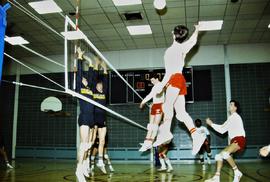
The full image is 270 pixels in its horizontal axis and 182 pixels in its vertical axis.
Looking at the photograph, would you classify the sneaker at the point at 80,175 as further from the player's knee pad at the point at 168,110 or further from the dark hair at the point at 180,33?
the dark hair at the point at 180,33

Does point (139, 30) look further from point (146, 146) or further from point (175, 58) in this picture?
point (175, 58)

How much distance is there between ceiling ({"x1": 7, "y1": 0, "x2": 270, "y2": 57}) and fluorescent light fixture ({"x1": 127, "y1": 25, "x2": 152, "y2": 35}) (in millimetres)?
187

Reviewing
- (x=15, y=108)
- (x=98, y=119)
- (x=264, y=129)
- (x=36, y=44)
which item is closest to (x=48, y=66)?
(x=36, y=44)

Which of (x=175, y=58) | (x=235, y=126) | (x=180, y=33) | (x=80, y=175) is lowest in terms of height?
(x=80, y=175)

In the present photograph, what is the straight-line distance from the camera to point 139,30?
426 inches

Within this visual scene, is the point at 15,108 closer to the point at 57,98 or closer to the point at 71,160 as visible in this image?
the point at 57,98

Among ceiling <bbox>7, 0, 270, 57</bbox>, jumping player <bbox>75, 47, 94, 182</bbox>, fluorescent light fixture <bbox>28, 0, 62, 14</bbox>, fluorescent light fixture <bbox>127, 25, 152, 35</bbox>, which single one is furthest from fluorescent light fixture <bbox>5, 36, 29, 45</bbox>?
jumping player <bbox>75, 47, 94, 182</bbox>

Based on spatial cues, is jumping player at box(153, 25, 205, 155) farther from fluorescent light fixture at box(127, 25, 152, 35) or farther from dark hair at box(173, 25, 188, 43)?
fluorescent light fixture at box(127, 25, 152, 35)

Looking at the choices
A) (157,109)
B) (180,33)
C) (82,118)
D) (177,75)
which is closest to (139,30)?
(157,109)

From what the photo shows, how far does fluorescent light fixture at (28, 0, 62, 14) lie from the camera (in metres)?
8.82

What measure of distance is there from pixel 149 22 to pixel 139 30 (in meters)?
0.76

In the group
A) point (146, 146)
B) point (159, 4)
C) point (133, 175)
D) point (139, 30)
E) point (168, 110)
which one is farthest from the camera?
point (139, 30)

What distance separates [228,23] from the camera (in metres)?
10.2

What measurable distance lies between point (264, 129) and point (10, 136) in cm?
1134
